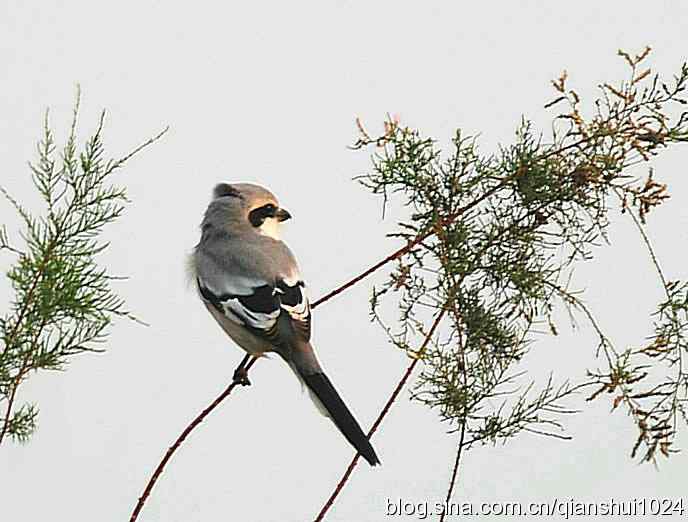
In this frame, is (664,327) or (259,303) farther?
(259,303)

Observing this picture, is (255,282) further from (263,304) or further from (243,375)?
(243,375)

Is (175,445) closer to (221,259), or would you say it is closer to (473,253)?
(473,253)

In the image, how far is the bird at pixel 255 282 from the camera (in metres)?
1.58

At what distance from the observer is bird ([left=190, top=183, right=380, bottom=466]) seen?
1584 millimetres

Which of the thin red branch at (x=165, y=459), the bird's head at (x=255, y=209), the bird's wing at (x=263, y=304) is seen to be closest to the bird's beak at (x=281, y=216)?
the bird's head at (x=255, y=209)

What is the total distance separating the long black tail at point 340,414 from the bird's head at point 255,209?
0.38 metres

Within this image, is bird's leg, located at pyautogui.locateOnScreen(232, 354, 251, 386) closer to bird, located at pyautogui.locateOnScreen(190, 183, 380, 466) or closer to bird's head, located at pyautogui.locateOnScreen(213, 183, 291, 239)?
Answer: bird, located at pyautogui.locateOnScreen(190, 183, 380, 466)

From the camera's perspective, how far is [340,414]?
1346mm

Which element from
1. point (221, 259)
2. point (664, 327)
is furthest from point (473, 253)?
point (221, 259)

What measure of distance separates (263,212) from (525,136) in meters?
0.62

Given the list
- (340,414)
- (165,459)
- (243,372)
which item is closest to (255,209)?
(243,372)

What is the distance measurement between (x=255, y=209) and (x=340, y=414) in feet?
1.84

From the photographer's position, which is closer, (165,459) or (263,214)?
(165,459)

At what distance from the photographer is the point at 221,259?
1.75m
